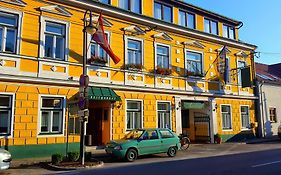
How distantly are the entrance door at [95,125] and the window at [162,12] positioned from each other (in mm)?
8505

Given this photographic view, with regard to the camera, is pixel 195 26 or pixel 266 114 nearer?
pixel 195 26

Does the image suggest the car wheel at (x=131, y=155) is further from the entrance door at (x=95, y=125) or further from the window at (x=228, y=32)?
the window at (x=228, y=32)

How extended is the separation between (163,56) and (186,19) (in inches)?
177

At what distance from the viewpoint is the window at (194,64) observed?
23.4m

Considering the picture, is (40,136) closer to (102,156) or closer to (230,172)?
(102,156)

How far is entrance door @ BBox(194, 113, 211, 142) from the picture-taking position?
81.1 ft

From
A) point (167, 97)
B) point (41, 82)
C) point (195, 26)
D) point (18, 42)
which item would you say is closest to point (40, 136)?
point (41, 82)

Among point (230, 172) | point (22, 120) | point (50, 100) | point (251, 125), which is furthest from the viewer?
point (251, 125)

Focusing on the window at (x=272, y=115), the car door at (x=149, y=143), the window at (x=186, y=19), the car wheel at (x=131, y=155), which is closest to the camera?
the car wheel at (x=131, y=155)

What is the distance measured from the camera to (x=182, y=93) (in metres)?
22.5

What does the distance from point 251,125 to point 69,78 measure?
1811 cm

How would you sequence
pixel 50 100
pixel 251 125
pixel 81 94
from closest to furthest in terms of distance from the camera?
pixel 81 94, pixel 50 100, pixel 251 125

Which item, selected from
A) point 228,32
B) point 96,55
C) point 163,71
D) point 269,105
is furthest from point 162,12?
point 269,105

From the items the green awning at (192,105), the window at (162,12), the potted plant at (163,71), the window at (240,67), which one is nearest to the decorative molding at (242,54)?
the window at (240,67)
